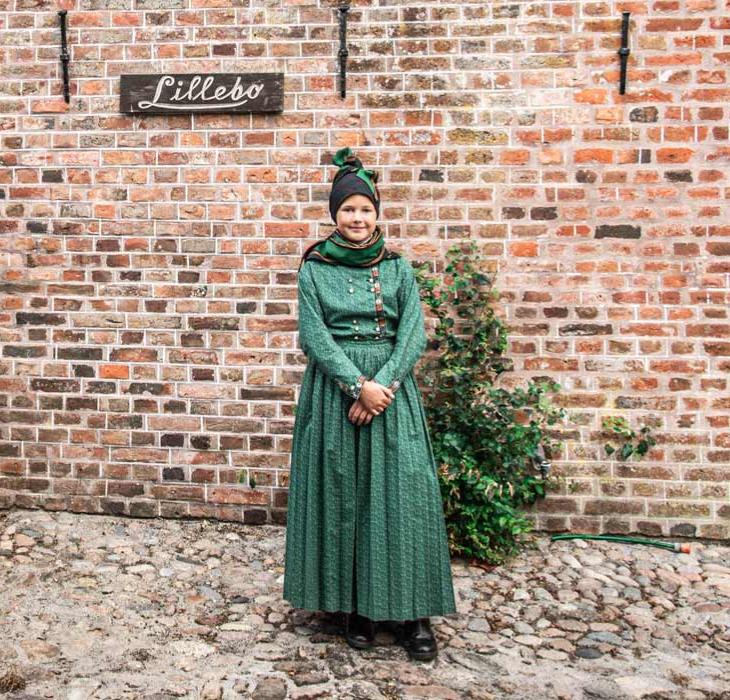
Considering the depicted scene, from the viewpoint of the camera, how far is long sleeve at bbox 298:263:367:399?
281 cm

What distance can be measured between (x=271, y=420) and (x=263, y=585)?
0.94 metres

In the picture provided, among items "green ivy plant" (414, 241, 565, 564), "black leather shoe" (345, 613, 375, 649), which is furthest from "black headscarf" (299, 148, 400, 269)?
"black leather shoe" (345, 613, 375, 649)

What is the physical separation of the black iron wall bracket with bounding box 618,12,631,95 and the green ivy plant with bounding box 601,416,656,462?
1.74 m

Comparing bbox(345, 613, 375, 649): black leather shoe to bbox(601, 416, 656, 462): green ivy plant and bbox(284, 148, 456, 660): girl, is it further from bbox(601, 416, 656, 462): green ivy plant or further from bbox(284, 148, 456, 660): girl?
bbox(601, 416, 656, 462): green ivy plant

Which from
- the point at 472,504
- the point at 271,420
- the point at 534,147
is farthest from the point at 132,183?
the point at 472,504

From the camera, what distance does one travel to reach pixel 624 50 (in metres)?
3.87

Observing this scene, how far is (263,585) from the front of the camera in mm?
3533

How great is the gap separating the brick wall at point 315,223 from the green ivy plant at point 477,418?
0.49 feet

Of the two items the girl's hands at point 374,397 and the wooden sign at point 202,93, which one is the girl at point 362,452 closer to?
the girl's hands at point 374,397

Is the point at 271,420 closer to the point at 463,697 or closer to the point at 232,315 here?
the point at 232,315

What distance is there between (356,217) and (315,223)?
1210mm

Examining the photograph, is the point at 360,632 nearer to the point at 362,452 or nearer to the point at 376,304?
the point at 362,452

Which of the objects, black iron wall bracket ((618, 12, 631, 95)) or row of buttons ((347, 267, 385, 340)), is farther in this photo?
black iron wall bracket ((618, 12, 631, 95))

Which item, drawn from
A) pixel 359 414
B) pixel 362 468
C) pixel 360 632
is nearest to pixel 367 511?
pixel 362 468
